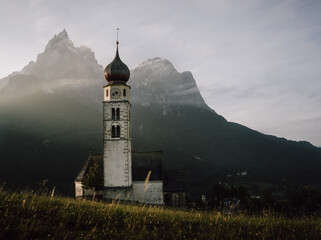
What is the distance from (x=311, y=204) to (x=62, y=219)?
4655cm

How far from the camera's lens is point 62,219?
6.20 meters

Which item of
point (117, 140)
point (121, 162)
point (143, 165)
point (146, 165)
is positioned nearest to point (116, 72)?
point (117, 140)

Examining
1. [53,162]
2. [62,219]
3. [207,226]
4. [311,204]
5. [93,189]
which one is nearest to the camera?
[62,219]

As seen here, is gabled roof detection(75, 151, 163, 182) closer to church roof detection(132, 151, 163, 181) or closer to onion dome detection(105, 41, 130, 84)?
church roof detection(132, 151, 163, 181)

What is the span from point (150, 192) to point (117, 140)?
8.69m

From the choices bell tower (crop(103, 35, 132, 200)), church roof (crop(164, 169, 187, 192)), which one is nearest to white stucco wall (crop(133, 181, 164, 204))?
church roof (crop(164, 169, 187, 192))

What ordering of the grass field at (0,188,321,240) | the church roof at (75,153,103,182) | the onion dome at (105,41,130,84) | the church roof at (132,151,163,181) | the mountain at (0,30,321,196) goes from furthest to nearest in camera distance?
the mountain at (0,30,321,196) → the church roof at (75,153,103,182) → the church roof at (132,151,163,181) → the onion dome at (105,41,130,84) → the grass field at (0,188,321,240)

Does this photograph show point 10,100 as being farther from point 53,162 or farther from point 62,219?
point 62,219

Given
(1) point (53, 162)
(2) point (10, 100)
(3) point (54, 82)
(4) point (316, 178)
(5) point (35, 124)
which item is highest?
(3) point (54, 82)

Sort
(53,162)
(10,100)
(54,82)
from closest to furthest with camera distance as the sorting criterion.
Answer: (53,162) < (10,100) < (54,82)

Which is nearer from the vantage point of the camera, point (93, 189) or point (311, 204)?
point (93, 189)

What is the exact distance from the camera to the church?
29.5 m

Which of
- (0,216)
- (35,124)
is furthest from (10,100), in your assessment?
(0,216)

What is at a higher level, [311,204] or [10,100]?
[10,100]
